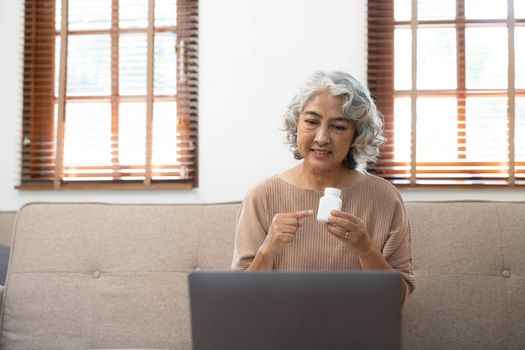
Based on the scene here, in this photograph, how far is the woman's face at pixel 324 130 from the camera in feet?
6.01

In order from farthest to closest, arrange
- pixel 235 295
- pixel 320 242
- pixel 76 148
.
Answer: pixel 76 148 < pixel 320 242 < pixel 235 295

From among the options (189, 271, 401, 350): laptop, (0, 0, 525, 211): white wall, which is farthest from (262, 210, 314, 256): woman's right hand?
(0, 0, 525, 211): white wall

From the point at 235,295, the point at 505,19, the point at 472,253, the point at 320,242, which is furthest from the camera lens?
the point at 505,19

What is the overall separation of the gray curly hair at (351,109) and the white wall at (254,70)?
3.88ft

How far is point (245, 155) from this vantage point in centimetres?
316

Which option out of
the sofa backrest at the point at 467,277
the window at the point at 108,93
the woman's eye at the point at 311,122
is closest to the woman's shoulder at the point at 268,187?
the woman's eye at the point at 311,122

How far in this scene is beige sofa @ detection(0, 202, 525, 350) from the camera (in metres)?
2.12

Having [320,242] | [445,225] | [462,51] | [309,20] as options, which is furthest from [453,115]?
[320,242]

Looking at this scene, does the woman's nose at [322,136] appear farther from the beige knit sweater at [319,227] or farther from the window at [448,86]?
the window at [448,86]

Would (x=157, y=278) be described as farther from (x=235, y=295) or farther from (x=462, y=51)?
(x=462, y=51)

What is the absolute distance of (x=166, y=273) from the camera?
224 centimetres

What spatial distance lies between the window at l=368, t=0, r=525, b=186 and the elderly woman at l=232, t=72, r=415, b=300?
1.20m

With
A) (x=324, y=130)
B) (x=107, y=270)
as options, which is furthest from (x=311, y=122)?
(x=107, y=270)

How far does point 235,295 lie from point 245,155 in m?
2.17
